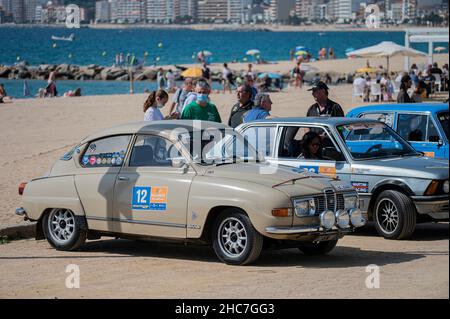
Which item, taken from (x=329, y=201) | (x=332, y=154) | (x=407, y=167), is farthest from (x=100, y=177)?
(x=407, y=167)

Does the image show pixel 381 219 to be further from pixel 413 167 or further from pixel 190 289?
pixel 190 289

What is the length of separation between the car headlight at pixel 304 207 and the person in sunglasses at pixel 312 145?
2783 millimetres

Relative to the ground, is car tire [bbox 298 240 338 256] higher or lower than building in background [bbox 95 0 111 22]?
lower

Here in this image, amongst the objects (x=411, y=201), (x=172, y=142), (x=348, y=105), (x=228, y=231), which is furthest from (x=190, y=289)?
(x=348, y=105)

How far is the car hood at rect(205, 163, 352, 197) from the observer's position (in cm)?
1034

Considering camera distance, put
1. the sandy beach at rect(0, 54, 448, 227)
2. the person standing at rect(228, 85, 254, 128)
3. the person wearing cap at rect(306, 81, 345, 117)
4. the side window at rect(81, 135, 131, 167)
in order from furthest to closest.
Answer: the sandy beach at rect(0, 54, 448, 227) → the person standing at rect(228, 85, 254, 128) → the person wearing cap at rect(306, 81, 345, 117) → the side window at rect(81, 135, 131, 167)

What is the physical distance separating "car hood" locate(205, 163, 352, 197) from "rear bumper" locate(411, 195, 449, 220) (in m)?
1.71

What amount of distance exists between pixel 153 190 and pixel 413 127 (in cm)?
Result: 539

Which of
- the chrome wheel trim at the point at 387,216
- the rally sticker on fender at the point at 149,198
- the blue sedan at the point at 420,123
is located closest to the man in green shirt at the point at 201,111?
the blue sedan at the point at 420,123

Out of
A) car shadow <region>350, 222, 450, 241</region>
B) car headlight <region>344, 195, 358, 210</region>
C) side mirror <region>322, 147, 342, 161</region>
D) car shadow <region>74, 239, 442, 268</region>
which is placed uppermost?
side mirror <region>322, 147, 342, 161</region>

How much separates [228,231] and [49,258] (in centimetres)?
229

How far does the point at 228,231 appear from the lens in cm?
1041

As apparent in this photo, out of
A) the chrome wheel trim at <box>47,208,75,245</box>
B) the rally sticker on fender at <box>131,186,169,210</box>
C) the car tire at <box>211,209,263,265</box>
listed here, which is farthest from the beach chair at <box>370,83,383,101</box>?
the car tire at <box>211,209,263,265</box>

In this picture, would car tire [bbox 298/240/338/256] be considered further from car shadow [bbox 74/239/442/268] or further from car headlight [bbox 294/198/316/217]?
car headlight [bbox 294/198/316/217]
